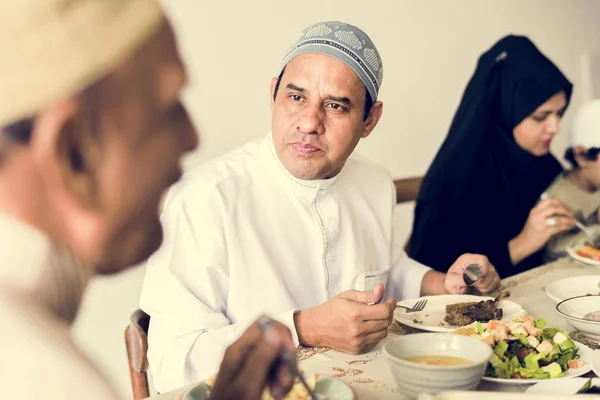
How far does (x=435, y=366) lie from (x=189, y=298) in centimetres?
56

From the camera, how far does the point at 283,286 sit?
139 centimetres

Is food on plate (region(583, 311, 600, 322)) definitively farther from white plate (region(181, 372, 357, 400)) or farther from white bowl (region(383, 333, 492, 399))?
white plate (region(181, 372, 357, 400))

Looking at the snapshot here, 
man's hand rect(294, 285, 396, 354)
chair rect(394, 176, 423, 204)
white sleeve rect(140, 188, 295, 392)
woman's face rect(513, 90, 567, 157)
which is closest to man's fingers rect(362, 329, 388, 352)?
man's hand rect(294, 285, 396, 354)

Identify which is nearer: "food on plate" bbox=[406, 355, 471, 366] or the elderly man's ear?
the elderly man's ear

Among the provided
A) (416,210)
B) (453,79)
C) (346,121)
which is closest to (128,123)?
(346,121)

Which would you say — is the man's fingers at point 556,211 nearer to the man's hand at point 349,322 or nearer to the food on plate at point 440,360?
the man's hand at point 349,322

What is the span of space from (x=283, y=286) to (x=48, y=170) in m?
0.98

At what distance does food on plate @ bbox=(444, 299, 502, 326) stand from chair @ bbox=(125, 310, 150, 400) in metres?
0.56

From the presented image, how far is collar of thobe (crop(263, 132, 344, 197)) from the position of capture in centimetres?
145

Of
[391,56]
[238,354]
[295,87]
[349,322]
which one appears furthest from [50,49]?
[391,56]

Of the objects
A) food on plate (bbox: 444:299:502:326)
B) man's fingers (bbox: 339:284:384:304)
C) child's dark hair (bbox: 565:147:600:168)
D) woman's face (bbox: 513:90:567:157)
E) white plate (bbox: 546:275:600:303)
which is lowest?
white plate (bbox: 546:275:600:303)

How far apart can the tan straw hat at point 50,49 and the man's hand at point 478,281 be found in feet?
3.79

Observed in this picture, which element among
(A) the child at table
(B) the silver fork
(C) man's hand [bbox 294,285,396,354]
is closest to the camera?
(C) man's hand [bbox 294,285,396,354]

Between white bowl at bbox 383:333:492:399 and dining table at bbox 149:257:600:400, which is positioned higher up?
white bowl at bbox 383:333:492:399
